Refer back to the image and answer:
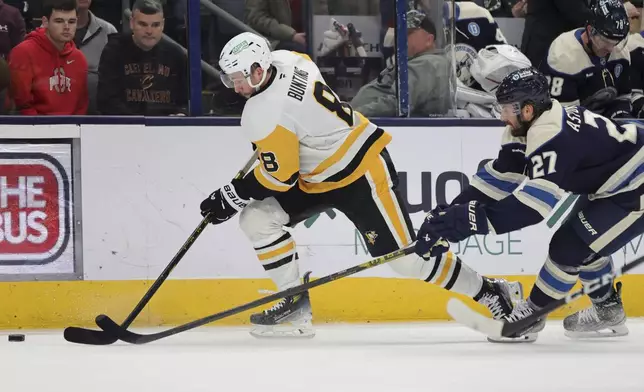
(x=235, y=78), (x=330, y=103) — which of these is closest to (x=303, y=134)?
(x=330, y=103)

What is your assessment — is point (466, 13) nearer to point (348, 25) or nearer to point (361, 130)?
point (348, 25)

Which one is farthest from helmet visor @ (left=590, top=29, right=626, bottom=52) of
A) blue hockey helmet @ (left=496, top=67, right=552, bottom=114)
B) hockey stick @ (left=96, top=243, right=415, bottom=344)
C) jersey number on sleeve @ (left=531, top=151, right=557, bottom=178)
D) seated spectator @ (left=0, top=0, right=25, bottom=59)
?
seated spectator @ (left=0, top=0, right=25, bottom=59)

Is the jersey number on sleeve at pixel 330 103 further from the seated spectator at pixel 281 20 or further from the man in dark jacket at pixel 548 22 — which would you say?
the man in dark jacket at pixel 548 22

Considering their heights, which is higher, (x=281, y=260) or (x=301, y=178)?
(x=301, y=178)

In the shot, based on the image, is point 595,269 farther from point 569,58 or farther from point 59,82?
point 59,82

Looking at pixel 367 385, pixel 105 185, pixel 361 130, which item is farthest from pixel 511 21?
pixel 367 385

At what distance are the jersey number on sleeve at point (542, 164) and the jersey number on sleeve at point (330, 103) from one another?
786mm

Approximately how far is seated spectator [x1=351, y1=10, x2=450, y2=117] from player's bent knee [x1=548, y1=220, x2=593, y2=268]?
1.18 meters

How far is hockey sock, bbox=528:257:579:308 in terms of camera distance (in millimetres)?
4227

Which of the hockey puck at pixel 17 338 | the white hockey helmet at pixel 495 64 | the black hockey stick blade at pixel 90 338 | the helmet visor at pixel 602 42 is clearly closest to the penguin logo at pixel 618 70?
the helmet visor at pixel 602 42

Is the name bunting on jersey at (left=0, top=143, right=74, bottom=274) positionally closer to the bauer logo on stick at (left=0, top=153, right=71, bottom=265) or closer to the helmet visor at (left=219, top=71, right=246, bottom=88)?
the bauer logo on stick at (left=0, top=153, right=71, bottom=265)

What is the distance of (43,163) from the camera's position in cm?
489

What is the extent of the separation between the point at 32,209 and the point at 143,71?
0.76 metres

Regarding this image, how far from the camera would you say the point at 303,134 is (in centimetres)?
430
